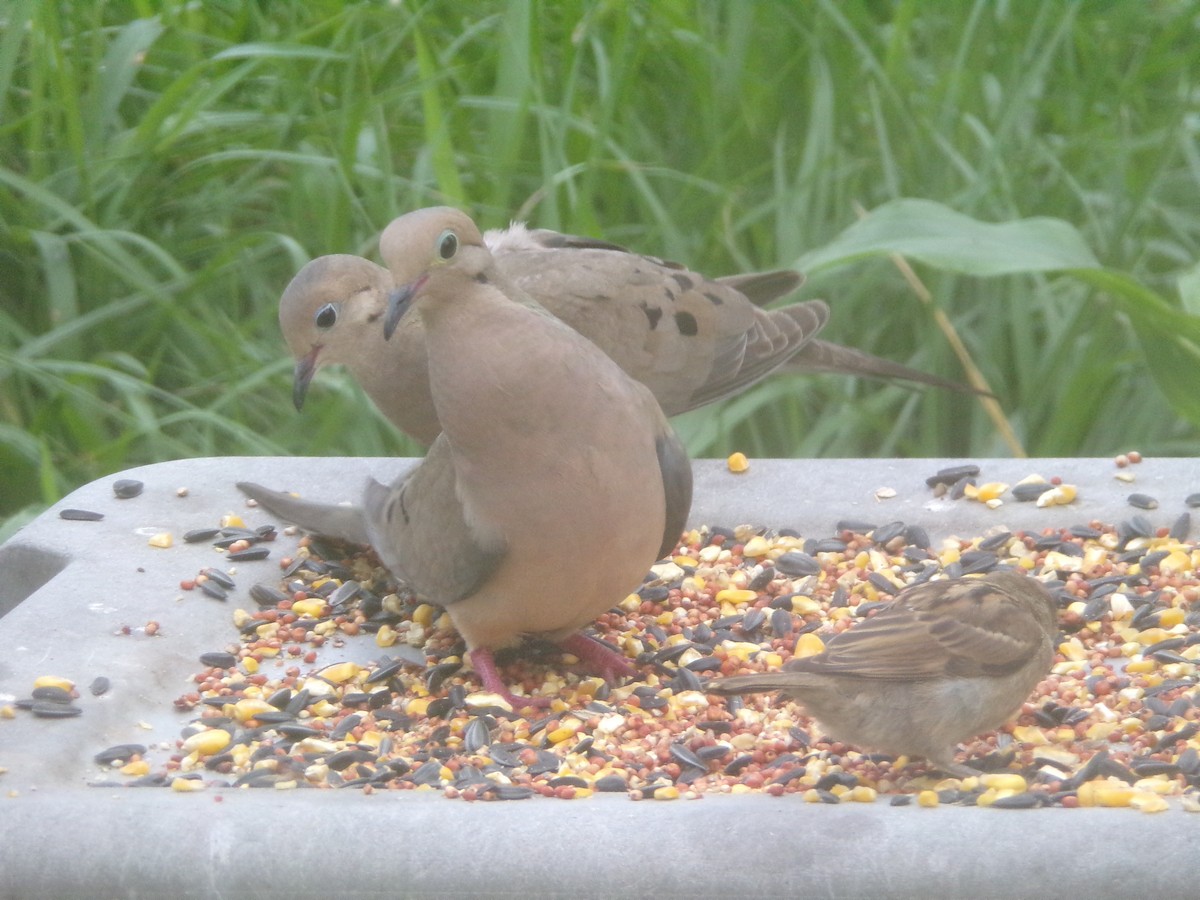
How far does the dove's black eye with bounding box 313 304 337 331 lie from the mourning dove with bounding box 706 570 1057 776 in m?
1.43

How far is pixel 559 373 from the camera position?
264 centimetres

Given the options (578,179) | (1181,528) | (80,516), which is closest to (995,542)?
(1181,528)

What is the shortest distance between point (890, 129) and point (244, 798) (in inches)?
132

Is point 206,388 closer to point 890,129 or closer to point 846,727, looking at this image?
point 890,129

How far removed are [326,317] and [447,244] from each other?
91 cm

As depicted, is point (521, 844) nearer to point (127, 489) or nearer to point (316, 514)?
point (316, 514)

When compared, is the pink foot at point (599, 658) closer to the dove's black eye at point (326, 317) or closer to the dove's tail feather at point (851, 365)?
the dove's black eye at point (326, 317)

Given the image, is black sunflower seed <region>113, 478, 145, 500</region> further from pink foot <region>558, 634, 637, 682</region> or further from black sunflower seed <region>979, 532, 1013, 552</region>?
black sunflower seed <region>979, 532, 1013, 552</region>

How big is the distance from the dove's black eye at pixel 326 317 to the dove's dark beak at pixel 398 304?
2.94ft

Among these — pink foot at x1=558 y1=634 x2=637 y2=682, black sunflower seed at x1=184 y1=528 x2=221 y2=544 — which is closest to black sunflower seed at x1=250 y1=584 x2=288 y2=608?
black sunflower seed at x1=184 y1=528 x2=221 y2=544

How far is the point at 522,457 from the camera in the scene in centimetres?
263

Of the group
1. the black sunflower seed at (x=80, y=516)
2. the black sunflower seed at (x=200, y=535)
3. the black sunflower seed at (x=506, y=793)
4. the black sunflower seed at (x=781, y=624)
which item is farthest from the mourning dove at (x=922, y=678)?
the black sunflower seed at (x=80, y=516)

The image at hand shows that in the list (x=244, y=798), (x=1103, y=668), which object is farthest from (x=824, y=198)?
(x=244, y=798)

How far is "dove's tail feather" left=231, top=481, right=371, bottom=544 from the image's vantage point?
324 cm
